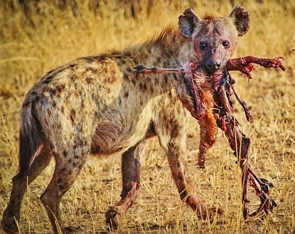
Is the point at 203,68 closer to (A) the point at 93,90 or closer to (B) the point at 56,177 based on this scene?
(A) the point at 93,90

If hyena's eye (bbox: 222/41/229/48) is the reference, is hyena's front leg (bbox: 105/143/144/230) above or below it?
below

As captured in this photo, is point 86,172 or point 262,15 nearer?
point 86,172

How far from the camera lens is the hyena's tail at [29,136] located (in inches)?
211

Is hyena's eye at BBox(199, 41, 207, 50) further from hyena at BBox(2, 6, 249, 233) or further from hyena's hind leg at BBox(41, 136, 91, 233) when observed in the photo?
hyena's hind leg at BBox(41, 136, 91, 233)

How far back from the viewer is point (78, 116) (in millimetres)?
5391

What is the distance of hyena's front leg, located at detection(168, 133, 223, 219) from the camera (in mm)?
5684

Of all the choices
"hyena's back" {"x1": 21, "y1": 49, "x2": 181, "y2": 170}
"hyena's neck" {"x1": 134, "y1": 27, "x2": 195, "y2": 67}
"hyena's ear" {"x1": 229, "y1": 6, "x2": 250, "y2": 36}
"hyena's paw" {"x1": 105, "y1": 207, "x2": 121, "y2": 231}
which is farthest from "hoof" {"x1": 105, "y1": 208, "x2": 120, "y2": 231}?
"hyena's ear" {"x1": 229, "y1": 6, "x2": 250, "y2": 36}

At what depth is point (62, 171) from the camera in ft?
17.5

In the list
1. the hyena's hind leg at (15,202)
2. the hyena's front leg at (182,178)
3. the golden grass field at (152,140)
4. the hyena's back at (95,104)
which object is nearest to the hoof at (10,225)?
the hyena's hind leg at (15,202)

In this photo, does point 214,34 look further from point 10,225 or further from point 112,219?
point 10,225

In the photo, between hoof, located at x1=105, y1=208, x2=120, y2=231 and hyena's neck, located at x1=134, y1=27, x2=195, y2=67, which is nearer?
hoof, located at x1=105, y1=208, x2=120, y2=231

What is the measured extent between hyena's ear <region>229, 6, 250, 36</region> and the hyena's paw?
130cm

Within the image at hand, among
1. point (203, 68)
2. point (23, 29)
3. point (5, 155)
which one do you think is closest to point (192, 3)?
point (23, 29)

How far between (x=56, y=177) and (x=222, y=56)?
1.17 m
